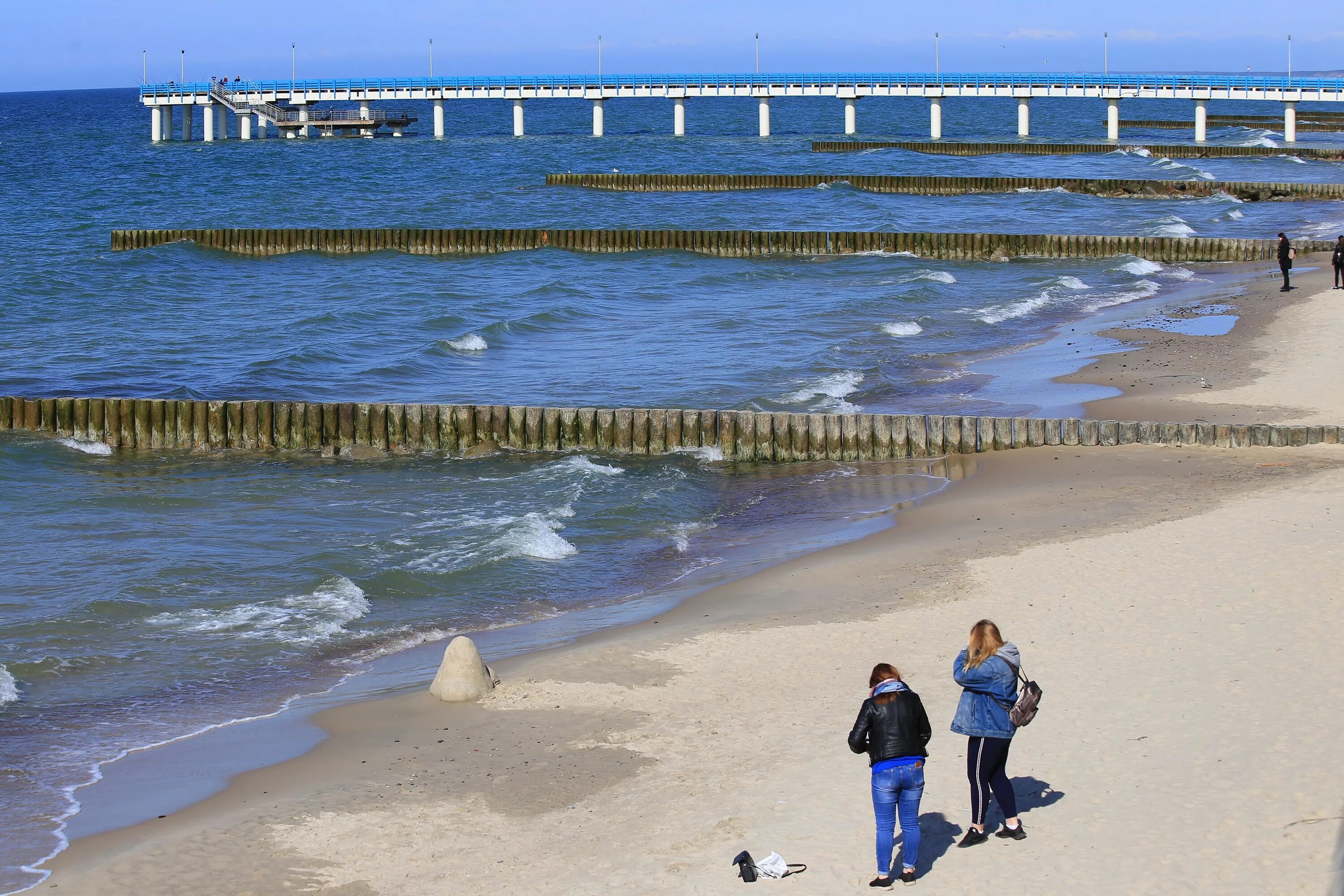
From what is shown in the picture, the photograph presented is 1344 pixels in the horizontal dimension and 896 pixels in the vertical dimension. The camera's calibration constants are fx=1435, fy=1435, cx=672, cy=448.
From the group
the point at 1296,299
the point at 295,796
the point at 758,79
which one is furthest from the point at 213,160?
the point at 295,796

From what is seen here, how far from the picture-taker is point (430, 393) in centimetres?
2744

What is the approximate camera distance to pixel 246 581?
16.3 meters

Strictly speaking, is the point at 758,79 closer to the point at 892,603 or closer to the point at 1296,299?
the point at 1296,299

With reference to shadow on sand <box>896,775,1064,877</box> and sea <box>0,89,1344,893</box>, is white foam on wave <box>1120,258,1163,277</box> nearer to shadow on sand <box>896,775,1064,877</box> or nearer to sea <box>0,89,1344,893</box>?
sea <box>0,89,1344,893</box>

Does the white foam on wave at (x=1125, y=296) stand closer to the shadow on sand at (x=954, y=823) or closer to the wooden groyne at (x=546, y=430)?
the wooden groyne at (x=546, y=430)

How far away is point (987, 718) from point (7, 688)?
9.02 metres

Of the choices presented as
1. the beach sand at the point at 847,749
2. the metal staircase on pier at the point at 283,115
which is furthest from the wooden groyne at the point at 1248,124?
the beach sand at the point at 847,749

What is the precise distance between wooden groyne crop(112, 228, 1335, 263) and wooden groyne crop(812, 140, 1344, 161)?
1782 inches

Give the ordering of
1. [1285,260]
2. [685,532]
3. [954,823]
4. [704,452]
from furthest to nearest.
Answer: [1285,260] → [704,452] → [685,532] → [954,823]

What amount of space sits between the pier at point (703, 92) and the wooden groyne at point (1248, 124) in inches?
411

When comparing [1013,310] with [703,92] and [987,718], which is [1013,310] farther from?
[703,92]

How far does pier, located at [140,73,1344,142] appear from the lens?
96688 mm

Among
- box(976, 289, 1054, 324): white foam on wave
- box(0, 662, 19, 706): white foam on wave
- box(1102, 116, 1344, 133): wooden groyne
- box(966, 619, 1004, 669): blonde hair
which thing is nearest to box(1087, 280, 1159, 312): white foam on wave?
box(976, 289, 1054, 324): white foam on wave

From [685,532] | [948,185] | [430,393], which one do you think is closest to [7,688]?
[685,532]
